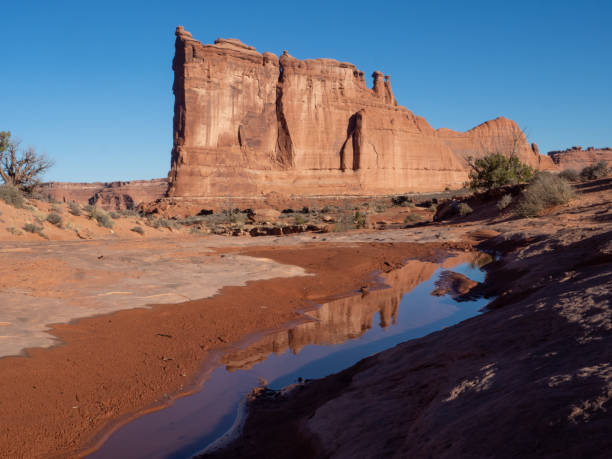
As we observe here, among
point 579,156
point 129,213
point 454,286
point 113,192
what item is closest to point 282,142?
point 129,213

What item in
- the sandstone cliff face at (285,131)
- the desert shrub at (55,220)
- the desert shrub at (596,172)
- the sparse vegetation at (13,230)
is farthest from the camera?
the sandstone cliff face at (285,131)

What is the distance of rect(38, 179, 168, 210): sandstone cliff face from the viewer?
97.0 meters

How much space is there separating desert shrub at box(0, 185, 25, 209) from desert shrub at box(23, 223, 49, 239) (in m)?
2.05

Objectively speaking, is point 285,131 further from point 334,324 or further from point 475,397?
point 475,397

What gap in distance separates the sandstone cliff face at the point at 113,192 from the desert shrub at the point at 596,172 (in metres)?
84.2

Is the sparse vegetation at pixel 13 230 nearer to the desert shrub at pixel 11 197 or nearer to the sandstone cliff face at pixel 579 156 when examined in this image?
the desert shrub at pixel 11 197

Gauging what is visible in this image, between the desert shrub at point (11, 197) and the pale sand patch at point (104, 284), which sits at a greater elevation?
the desert shrub at point (11, 197)

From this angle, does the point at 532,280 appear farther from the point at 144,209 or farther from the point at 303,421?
the point at 144,209

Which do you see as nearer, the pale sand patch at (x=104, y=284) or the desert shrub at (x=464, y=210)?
the pale sand patch at (x=104, y=284)

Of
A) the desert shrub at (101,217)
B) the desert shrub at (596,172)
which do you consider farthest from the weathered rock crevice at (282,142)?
the desert shrub at (101,217)

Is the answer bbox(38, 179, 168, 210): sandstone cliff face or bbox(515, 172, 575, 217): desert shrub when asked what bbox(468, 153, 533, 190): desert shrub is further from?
bbox(38, 179, 168, 210): sandstone cliff face

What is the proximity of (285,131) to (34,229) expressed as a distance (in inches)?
2035

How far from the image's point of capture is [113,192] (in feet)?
331

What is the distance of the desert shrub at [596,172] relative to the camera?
25.5 meters
